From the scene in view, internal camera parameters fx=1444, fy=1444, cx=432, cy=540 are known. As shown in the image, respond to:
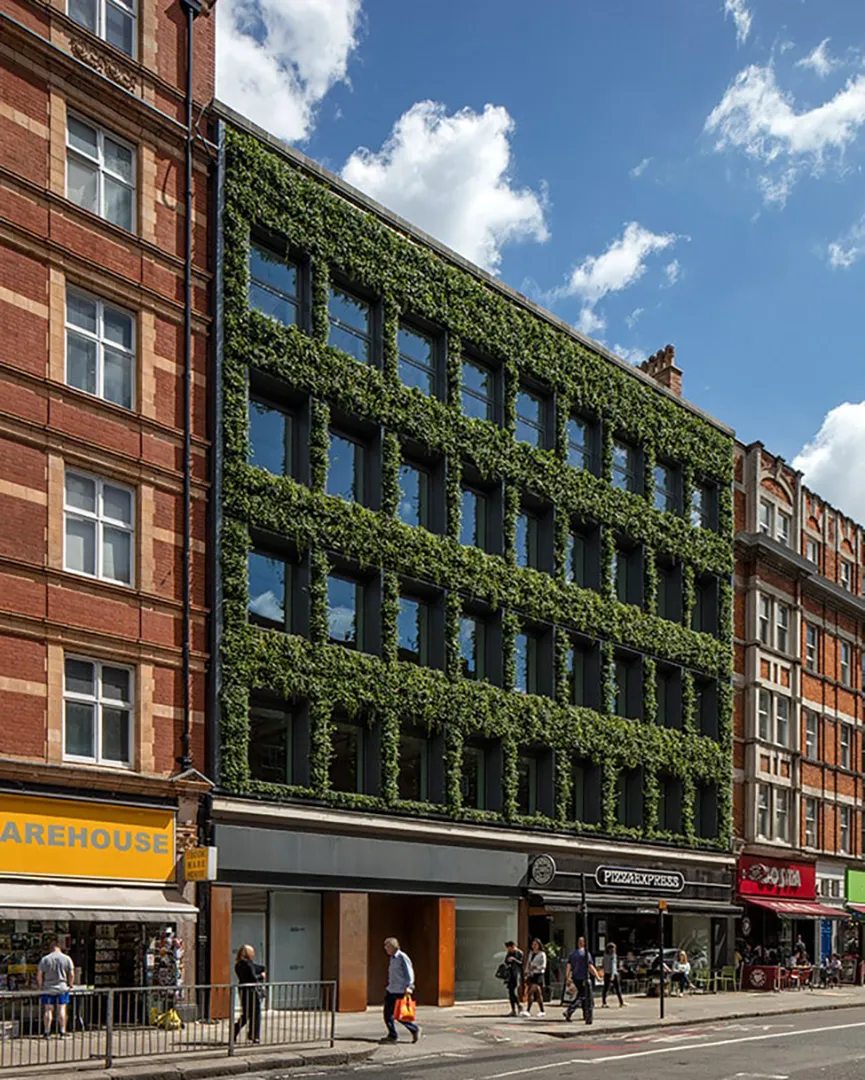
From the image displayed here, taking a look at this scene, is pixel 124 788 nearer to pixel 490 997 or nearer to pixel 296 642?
pixel 296 642

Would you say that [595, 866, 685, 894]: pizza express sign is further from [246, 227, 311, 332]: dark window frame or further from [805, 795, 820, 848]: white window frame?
[246, 227, 311, 332]: dark window frame

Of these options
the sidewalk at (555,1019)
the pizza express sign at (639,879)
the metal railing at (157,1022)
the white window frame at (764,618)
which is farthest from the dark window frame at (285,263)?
the white window frame at (764,618)

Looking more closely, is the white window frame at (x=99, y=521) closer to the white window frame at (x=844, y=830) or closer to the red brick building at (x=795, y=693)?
the red brick building at (x=795, y=693)

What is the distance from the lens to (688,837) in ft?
153

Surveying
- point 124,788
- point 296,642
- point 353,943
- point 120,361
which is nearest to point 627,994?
point 353,943

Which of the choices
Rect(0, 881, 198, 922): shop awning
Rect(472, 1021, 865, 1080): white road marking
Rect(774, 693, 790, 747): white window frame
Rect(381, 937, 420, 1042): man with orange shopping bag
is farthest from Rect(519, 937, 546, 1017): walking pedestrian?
Rect(774, 693, 790, 747): white window frame

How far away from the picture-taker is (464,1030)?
28734 mm

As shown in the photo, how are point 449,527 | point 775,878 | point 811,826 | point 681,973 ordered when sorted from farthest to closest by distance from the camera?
point 811,826 < point 775,878 < point 681,973 < point 449,527

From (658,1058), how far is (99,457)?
1482cm

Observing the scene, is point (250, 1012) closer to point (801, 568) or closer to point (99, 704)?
point (99, 704)

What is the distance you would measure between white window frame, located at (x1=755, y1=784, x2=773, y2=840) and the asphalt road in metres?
20.8

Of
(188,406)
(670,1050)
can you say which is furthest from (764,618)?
(670,1050)

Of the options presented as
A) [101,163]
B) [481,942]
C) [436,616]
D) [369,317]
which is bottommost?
[481,942]

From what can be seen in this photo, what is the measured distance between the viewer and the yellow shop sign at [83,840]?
24.9m
